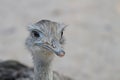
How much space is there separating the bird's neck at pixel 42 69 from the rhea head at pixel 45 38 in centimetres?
4

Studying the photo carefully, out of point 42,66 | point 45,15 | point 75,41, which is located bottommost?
point 42,66

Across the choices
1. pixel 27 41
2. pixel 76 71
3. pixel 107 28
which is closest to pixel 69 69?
pixel 76 71

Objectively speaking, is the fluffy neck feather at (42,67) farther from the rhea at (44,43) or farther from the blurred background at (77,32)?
the blurred background at (77,32)

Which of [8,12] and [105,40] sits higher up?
[8,12]

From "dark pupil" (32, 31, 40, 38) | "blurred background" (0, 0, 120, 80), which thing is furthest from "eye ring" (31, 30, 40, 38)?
"blurred background" (0, 0, 120, 80)

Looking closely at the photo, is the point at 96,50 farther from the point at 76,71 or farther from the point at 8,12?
the point at 8,12

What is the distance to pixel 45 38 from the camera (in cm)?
330

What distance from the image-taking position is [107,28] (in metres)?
5.79

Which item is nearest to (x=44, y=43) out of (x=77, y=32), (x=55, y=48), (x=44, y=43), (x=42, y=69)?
(x=44, y=43)

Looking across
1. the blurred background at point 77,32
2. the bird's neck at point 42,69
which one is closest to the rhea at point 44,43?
the bird's neck at point 42,69

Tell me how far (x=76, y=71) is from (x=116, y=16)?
104cm

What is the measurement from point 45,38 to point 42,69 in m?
0.24

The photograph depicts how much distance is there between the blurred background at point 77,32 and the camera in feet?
17.2

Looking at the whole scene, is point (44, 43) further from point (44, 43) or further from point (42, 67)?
point (42, 67)
